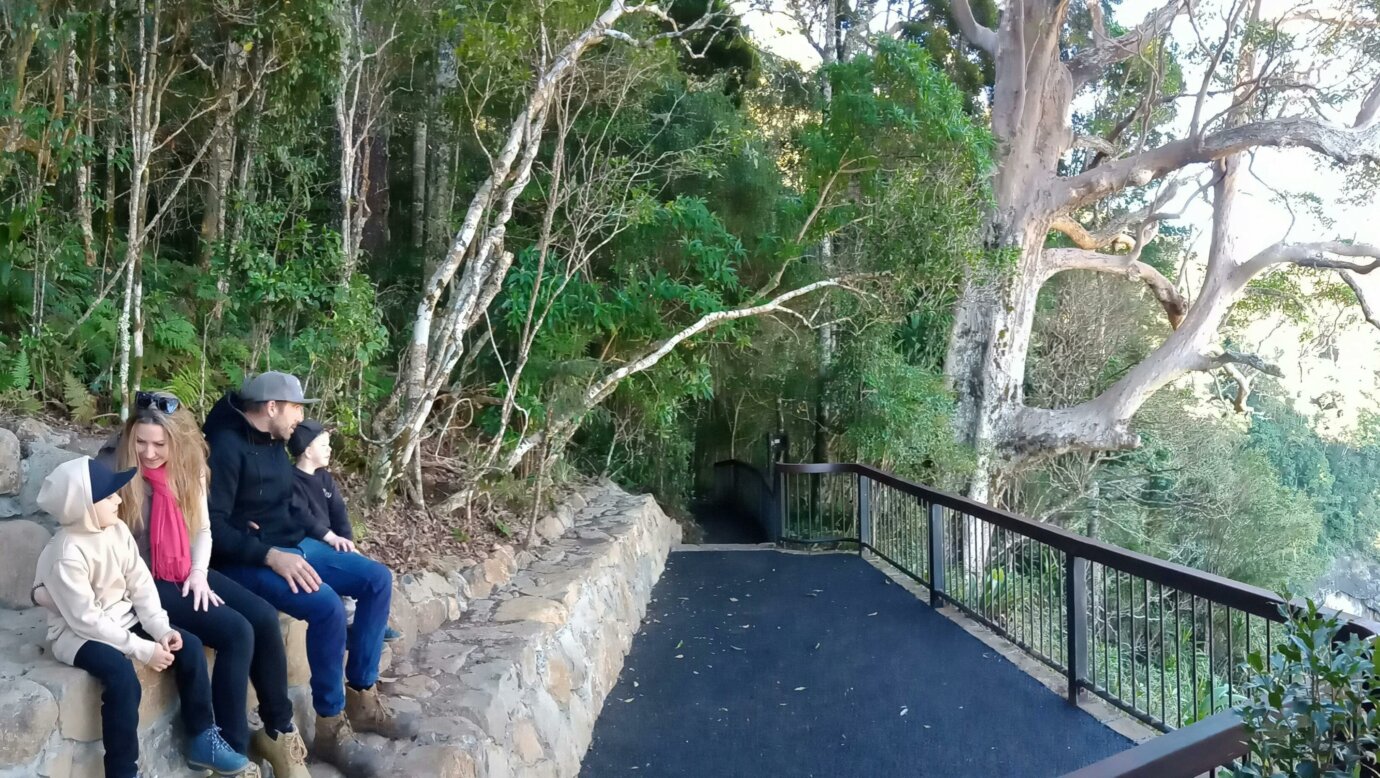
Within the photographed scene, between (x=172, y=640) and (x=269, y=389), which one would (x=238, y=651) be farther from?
(x=269, y=389)

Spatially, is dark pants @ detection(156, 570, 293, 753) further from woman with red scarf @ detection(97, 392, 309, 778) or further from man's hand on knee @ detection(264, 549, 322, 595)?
man's hand on knee @ detection(264, 549, 322, 595)

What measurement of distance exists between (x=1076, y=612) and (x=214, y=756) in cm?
353

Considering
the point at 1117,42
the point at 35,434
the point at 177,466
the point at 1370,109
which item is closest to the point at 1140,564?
the point at 177,466

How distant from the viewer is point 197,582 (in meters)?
2.23

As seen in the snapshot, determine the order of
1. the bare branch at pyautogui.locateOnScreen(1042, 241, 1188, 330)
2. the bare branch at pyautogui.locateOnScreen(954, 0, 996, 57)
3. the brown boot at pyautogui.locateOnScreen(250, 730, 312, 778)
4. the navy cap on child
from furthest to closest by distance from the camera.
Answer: the bare branch at pyautogui.locateOnScreen(954, 0, 996, 57), the bare branch at pyautogui.locateOnScreen(1042, 241, 1188, 330), the navy cap on child, the brown boot at pyautogui.locateOnScreen(250, 730, 312, 778)

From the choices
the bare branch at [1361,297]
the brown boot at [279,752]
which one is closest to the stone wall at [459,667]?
the brown boot at [279,752]

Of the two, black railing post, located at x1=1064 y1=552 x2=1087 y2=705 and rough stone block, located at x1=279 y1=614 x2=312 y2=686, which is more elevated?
rough stone block, located at x1=279 y1=614 x2=312 y2=686

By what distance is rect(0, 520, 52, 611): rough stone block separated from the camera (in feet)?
8.13

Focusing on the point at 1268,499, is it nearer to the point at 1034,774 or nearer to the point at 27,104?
the point at 1034,774

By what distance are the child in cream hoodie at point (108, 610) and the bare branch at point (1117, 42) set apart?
1045 centimetres

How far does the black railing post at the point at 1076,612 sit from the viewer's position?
12.6 ft

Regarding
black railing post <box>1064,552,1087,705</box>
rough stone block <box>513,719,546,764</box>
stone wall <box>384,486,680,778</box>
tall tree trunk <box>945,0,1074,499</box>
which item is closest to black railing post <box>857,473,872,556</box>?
stone wall <box>384,486,680,778</box>

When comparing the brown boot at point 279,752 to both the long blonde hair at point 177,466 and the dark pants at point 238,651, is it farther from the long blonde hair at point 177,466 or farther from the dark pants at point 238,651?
the long blonde hair at point 177,466

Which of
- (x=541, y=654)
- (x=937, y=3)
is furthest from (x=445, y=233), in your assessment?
(x=937, y=3)
